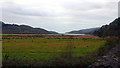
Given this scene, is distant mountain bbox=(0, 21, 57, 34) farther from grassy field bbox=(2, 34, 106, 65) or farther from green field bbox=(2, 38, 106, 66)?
grassy field bbox=(2, 34, 106, 65)

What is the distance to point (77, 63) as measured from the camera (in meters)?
14.7

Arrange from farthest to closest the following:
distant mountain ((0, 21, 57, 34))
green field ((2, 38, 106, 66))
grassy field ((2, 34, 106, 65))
→ distant mountain ((0, 21, 57, 34))
green field ((2, 38, 106, 66))
grassy field ((2, 34, 106, 65))

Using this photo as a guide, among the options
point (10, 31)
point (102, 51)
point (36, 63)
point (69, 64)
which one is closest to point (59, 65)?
point (69, 64)

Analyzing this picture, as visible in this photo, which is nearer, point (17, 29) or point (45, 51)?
point (45, 51)

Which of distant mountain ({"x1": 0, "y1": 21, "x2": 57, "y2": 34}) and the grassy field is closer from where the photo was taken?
the grassy field

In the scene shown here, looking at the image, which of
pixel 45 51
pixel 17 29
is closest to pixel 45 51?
pixel 45 51

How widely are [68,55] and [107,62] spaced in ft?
13.4

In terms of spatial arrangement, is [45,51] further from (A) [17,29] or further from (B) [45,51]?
(A) [17,29]

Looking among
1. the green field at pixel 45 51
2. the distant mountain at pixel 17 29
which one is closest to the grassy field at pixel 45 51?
the green field at pixel 45 51

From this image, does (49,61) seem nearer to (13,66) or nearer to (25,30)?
(13,66)

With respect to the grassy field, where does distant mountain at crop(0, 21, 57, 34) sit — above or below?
above

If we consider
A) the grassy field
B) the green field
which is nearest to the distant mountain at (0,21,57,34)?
the green field

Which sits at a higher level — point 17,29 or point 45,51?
point 17,29

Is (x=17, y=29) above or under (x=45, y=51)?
above
